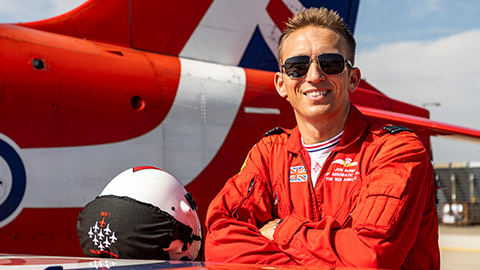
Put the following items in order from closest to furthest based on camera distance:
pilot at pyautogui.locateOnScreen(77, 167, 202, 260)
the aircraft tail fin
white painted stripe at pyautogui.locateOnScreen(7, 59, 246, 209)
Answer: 1. pilot at pyautogui.locateOnScreen(77, 167, 202, 260)
2. white painted stripe at pyautogui.locateOnScreen(7, 59, 246, 209)
3. the aircraft tail fin

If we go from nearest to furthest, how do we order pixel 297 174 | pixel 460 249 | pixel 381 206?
pixel 381 206
pixel 297 174
pixel 460 249

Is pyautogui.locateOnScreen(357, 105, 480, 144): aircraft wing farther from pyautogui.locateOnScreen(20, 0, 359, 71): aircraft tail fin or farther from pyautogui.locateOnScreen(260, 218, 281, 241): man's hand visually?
pyautogui.locateOnScreen(260, 218, 281, 241): man's hand

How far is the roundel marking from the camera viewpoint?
4.33 m

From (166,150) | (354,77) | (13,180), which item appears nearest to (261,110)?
(166,150)

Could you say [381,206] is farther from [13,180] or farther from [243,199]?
[13,180]

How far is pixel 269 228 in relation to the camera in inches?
83.7

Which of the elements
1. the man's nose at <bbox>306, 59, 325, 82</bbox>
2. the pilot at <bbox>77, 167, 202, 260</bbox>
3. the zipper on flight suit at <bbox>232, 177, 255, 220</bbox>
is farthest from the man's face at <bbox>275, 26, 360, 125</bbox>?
the pilot at <bbox>77, 167, 202, 260</bbox>

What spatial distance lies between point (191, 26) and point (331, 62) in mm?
4616

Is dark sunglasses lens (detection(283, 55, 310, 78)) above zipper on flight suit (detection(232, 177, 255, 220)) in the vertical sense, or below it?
above

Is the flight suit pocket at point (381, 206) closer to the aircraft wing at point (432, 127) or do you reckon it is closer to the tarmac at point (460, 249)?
the aircraft wing at point (432, 127)

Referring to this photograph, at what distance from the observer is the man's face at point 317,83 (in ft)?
6.86

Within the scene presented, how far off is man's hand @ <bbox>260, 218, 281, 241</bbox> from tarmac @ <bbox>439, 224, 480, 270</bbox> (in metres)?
7.90

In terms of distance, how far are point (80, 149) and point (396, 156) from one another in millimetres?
3460

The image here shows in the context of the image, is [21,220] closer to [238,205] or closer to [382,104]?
[238,205]
